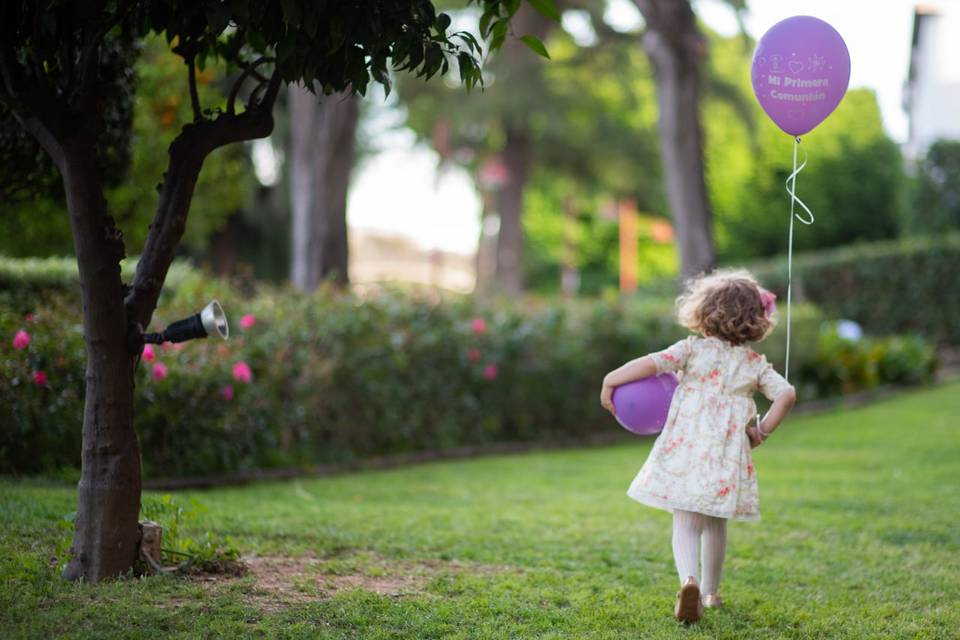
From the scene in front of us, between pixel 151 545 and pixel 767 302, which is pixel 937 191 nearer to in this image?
pixel 767 302

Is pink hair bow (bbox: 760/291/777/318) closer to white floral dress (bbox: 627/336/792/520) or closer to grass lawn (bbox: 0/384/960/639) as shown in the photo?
white floral dress (bbox: 627/336/792/520)

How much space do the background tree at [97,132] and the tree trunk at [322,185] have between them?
733 centimetres

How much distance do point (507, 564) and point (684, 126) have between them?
9.71m

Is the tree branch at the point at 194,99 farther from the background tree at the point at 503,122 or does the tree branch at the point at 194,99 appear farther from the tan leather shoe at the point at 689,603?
the background tree at the point at 503,122

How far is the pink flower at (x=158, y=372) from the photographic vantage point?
6238 millimetres

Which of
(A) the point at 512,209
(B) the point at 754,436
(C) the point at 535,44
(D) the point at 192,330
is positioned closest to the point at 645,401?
(B) the point at 754,436

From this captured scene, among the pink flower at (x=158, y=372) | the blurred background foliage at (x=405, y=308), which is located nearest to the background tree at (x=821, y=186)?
the blurred background foliage at (x=405, y=308)

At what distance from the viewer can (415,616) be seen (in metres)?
3.59

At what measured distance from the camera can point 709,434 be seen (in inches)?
151

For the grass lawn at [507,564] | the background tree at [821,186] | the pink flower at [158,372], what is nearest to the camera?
the grass lawn at [507,564]

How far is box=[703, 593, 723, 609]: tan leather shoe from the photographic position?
394 cm

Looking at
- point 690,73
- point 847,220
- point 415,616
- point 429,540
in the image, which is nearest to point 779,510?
point 429,540

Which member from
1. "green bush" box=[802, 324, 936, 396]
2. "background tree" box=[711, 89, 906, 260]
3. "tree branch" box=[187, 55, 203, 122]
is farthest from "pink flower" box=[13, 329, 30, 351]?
"background tree" box=[711, 89, 906, 260]

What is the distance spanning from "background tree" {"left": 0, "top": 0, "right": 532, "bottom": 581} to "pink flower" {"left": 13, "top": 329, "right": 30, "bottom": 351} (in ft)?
7.55
